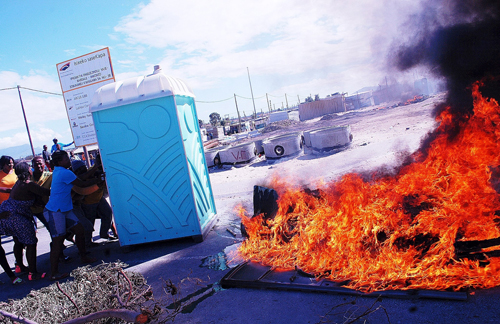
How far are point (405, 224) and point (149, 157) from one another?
3892 mm

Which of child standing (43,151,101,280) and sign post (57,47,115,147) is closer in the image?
child standing (43,151,101,280)

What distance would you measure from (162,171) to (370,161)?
6351 millimetres

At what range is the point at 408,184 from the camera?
4199mm

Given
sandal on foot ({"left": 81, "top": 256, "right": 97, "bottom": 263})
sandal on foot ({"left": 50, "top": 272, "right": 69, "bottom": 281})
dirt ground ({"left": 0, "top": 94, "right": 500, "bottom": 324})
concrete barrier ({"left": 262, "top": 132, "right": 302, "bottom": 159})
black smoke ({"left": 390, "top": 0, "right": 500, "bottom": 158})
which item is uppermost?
black smoke ({"left": 390, "top": 0, "right": 500, "bottom": 158})

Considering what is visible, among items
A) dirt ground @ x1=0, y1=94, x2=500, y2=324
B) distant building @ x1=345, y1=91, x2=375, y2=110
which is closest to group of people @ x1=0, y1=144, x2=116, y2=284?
dirt ground @ x1=0, y1=94, x2=500, y2=324

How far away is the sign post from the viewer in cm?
768

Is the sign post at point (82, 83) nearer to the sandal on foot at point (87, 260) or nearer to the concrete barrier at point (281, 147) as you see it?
the sandal on foot at point (87, 260)

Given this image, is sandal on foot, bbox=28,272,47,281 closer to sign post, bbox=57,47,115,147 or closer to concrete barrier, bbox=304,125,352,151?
sign post, bbox=57,47,115,147

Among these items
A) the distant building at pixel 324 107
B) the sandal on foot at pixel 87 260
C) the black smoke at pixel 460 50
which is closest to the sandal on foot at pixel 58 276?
the sandal on foot at pixel 87 260

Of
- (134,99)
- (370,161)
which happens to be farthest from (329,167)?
(134,99)

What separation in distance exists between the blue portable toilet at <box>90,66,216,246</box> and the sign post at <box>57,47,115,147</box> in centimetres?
300

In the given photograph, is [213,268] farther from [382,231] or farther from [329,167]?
[329,167]

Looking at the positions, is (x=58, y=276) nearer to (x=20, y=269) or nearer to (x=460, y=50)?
(x=20, y=269)

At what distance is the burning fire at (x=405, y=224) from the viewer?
9.76 ft
